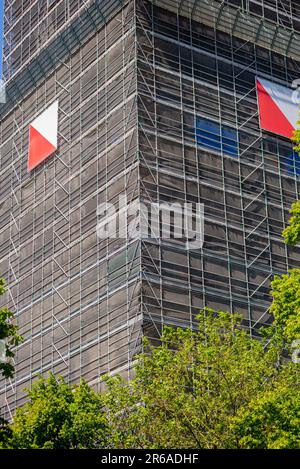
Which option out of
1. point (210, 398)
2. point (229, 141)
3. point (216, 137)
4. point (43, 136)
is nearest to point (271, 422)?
point (210, 398)

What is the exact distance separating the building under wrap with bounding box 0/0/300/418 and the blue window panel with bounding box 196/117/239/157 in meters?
0.08

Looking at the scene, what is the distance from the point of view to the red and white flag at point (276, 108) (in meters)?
64.2

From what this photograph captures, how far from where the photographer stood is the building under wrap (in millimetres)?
56312

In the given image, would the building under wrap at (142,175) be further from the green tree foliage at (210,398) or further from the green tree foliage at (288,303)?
the green tree foliage at (288,303)

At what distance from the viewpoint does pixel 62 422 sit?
46.2 metres

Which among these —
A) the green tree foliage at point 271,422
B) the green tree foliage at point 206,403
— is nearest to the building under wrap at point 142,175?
the green tree foliage at point 206,403

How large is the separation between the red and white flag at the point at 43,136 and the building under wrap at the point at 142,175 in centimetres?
36

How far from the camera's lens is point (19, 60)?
2916 inches

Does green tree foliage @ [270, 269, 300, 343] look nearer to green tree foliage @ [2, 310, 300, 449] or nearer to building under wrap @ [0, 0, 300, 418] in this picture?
green tree foliage @ [2, 310, 300, 449]

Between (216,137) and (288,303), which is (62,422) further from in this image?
(216,137)

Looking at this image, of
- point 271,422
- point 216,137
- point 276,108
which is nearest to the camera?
point 271,422

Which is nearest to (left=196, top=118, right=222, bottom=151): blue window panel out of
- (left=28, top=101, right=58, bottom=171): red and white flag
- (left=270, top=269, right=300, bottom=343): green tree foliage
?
(left=28, top=101, right=58, bottom=171): red and white flag

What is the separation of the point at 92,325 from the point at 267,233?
1144 centimetres

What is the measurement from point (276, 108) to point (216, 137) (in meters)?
5.72
